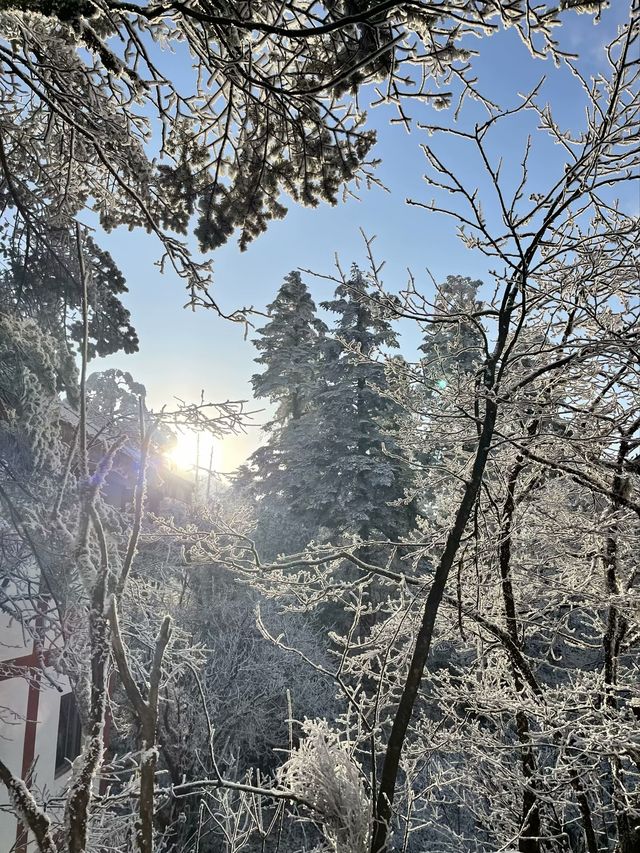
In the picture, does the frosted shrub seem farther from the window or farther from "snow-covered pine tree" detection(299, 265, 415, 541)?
"snow-covered pine tree" detection(299, 265, 415, 541)

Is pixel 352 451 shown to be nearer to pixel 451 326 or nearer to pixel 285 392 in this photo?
pixel 285 392

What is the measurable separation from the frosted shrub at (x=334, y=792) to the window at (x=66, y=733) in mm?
9120

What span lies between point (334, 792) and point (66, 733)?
985 cm

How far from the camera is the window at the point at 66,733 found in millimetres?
9070

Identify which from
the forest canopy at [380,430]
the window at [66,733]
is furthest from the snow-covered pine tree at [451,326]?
the window at [66,733]

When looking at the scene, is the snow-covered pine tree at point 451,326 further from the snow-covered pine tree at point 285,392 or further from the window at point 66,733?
the snow-covered pine tree at point 285,392

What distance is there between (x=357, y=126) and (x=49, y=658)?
8.93 metres

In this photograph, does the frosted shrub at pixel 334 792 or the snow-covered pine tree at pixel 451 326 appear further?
the snow-covered pine tree at pixel 451 326

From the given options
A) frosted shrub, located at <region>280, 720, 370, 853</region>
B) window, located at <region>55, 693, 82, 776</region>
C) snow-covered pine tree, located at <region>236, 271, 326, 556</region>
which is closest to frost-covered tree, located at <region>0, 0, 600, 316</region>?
frosted shrub, located at <region>280, 720, 370, 853</region>

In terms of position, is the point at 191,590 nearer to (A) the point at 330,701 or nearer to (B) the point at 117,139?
(A) the point at 330,701

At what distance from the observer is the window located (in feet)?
29.8

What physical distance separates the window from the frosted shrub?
29.9 ft

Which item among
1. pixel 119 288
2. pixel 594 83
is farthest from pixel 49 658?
pixel 594 83

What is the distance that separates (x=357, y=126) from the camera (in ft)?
11.3
